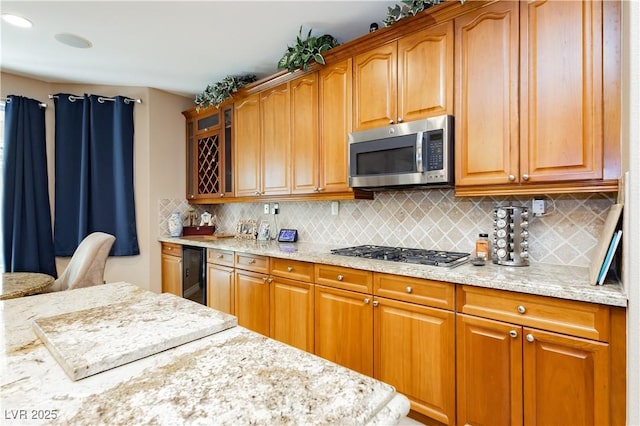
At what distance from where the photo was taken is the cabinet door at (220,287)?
300cm

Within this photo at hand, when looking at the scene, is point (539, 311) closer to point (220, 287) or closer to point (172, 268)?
point (220, 287)

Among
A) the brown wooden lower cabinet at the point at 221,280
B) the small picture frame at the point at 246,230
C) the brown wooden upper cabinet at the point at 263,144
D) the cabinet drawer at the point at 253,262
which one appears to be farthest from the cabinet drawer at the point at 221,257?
the brown wooden upper cabinet at the point at 263,144

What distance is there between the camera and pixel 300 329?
7.91 feet

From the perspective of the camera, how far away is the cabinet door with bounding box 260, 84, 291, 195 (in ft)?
9.62

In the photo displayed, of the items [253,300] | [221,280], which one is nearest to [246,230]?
[221,280]

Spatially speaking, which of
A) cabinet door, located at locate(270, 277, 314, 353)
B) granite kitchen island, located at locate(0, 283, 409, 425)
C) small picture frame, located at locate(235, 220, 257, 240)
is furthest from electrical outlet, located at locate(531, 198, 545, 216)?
small picture frame, located at locate(235, 220, 257, 240)

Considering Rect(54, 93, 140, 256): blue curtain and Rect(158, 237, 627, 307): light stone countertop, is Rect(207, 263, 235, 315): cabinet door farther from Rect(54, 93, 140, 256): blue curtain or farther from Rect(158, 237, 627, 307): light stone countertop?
Rect(54, 93, 140, 256): blue curtain

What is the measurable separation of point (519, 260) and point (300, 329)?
5.00 ft

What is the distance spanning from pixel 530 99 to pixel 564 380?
4.44ft

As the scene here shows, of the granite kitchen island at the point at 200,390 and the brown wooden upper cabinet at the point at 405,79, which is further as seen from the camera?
the brown wooden upper cabinet at the point at 405,79

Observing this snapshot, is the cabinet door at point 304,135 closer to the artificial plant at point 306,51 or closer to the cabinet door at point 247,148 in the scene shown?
the artificial plant at point 306,51

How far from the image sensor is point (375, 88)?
2.30 metres

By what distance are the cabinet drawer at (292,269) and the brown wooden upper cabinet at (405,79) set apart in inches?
43.4

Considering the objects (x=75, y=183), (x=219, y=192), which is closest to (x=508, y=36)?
(x=219, y=192)
